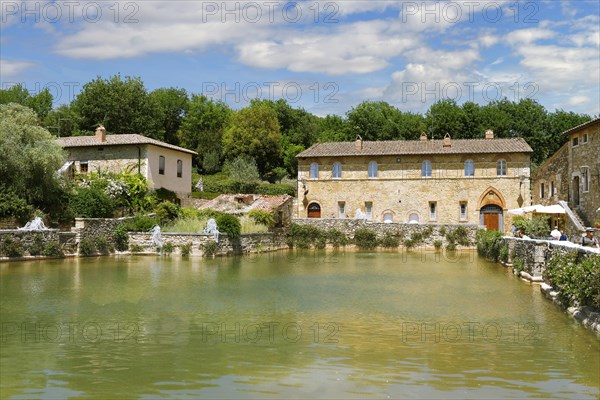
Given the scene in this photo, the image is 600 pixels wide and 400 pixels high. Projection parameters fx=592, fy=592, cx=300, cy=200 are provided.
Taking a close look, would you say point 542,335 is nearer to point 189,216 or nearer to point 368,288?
point 368,288

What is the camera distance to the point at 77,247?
2941 cm

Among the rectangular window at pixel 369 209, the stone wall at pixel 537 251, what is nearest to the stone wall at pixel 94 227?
the rectangular window at pixel 369 209

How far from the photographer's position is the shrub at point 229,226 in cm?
3172

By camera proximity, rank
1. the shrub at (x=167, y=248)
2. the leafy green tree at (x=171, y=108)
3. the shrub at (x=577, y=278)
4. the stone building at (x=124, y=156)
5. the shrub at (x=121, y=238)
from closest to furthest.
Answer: the shrub at (x=577, y=278) → the shrub at (x=167, y=248) → the shrub at (x=121, y=238) → the stone building at (x=124, y=156) → the leafy green tree at (x=171, y=108)

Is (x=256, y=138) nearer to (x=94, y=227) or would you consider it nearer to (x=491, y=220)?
(x=491, y=220)

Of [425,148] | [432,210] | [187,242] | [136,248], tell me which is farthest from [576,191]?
[136,248]

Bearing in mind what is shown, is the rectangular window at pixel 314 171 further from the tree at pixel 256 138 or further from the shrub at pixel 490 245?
the tree at pixel 256 138

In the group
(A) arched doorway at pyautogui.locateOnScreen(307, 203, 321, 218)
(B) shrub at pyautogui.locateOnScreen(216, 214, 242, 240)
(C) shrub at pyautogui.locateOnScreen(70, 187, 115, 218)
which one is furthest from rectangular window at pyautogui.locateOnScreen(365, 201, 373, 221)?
(C) shrub at pyautogui.locateOnScreen(70, 187, 115, 218)

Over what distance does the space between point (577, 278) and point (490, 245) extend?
16972 millimetres

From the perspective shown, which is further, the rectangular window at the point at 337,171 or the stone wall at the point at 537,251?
the rectangular window at the point at 337,171

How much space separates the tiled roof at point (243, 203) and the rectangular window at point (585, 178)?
18.1 metres

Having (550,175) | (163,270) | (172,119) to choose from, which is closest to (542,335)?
(163,270)

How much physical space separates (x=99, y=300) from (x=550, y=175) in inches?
1250

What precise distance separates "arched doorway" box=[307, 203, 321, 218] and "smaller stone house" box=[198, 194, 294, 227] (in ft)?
15.9
